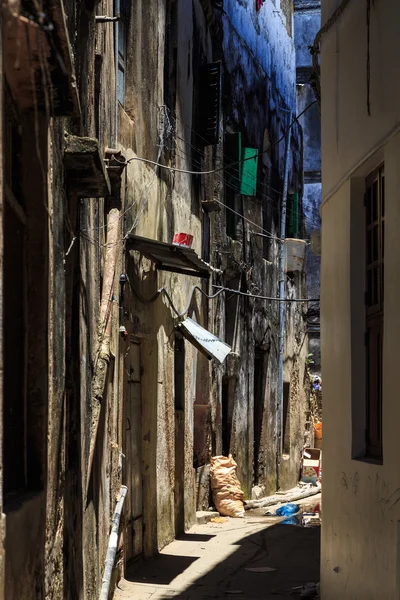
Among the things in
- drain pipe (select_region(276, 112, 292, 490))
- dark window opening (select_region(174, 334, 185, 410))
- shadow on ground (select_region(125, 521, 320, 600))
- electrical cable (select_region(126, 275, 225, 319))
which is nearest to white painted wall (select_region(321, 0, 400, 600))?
shadow on ground (select_region(125, 521, 320, 600))

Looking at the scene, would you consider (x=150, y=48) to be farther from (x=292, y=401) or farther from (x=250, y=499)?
(x=292, y=401)

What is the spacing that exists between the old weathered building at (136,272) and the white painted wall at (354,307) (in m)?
1.78

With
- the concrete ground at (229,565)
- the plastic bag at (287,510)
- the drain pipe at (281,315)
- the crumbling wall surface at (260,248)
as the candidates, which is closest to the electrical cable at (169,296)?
the crumbling wall surface at (260,248)

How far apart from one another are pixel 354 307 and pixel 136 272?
165 inches

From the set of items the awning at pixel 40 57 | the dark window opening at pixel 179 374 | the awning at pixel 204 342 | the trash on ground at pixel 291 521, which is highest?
the awning at pixel 40 57

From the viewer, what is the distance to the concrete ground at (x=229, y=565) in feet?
31.9

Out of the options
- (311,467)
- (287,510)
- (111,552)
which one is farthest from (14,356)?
(311,467)

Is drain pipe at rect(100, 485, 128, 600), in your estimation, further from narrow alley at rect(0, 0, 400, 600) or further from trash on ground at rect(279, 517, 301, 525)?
trash on ground at rect(279, 517, 301, 525)

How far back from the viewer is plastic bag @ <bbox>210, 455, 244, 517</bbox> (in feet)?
50.8

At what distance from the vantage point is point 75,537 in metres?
7.02

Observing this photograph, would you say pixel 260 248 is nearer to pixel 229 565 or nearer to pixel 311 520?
pixel 311 520

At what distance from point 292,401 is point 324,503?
1446 centimetres

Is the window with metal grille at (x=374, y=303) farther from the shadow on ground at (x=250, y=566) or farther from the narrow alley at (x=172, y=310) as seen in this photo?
the shadow on ground at (x=250, y=566)

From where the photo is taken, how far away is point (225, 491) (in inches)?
612
